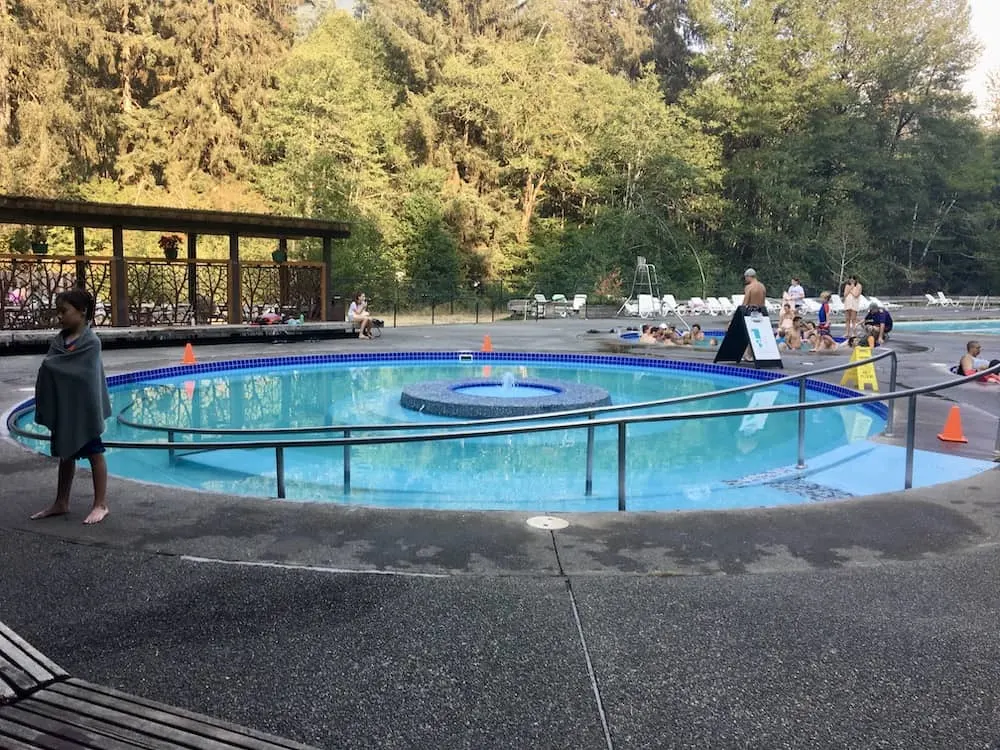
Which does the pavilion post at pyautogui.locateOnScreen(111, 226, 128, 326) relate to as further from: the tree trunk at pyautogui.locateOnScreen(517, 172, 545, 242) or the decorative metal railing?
the tree trunk at pyautogui.locateOnScreen(517, 172, 545, 242)

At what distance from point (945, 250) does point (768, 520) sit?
4781cm

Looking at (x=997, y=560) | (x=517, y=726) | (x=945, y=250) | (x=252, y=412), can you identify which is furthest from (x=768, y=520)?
(x=945, y=250)

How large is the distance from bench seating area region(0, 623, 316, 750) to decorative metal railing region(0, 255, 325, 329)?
1545 cm

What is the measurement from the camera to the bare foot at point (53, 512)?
458 cm

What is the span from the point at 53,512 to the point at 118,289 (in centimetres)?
1359

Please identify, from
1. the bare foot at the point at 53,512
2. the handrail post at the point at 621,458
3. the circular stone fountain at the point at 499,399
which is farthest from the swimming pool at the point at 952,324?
the bare foot at the point at 53,512

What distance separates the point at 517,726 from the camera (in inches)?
100

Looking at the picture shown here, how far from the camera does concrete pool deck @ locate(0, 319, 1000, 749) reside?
102 inches

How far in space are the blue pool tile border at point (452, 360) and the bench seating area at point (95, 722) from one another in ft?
34.7

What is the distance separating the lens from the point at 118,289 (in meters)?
16.8

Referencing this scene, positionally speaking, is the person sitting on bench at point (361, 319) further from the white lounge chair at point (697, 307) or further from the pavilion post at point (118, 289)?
the white lounge chair at point (697, 307)

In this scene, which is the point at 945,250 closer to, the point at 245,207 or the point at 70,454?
the point at 245,207

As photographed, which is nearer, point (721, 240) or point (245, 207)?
point (245, 207)

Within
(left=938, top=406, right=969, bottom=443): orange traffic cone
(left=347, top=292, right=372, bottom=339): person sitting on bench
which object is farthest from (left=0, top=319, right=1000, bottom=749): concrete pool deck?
(left=347, top=292, right=372, bottom=339): person sitting on bench
